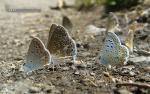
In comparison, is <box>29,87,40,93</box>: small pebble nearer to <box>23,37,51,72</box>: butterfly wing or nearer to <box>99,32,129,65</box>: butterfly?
<box>23,37,51,72</box>: butterfly wing

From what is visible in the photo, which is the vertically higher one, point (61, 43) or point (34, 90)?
point (61, 43)

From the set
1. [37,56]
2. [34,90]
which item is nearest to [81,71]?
[37,56]

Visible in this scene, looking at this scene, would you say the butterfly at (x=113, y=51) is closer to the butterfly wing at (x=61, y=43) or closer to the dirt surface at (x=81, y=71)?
the dirt surface at (x=81, y=71)

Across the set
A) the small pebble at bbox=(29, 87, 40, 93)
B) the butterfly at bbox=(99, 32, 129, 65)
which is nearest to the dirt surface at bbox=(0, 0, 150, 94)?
the small pebble at bbox=(29, 87, 40, 93)

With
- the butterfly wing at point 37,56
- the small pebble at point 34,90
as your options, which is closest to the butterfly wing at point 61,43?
the butterfly wing at point 37,56

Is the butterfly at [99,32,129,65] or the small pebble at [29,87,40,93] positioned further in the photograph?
the butterfly at [99,32,129,65]

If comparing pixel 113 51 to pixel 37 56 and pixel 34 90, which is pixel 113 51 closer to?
pixel 37 56
